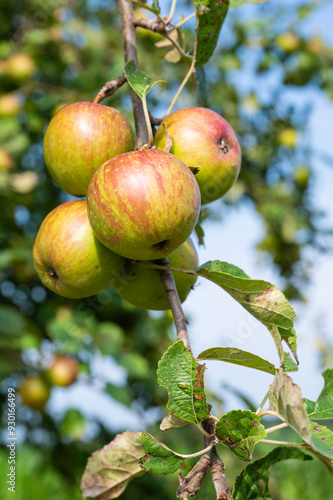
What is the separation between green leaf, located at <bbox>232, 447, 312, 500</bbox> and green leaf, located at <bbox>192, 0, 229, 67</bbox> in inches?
24.5

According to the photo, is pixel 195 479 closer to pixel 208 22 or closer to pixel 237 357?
pixel 237 357

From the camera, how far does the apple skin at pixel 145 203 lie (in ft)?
2.06

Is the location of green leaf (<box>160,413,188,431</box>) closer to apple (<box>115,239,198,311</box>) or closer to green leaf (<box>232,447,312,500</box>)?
green leaf (<box>232,447,312,500</box>)

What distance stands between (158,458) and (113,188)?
342mm

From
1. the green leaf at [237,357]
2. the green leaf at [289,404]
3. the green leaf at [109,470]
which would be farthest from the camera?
the green leaf at [109,470]

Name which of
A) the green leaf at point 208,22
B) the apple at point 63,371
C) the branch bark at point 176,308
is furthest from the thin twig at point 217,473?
the apple at point 63,371

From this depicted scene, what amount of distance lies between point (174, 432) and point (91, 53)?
190 cm

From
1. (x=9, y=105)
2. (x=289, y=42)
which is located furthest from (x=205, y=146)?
(x=289, y=42)

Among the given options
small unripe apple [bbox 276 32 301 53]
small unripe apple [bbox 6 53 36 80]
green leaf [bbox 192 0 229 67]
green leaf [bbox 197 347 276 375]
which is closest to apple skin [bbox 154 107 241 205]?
green leaf [bbox 192 0 229 67]

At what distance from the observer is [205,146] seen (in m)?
0.77

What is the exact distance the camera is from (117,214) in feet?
2.07

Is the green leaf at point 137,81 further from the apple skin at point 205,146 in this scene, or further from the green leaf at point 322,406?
the green leaf at point 322,406

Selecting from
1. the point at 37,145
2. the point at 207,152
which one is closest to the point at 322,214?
the point at 37,145

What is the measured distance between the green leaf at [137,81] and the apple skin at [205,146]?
85 millimetres
